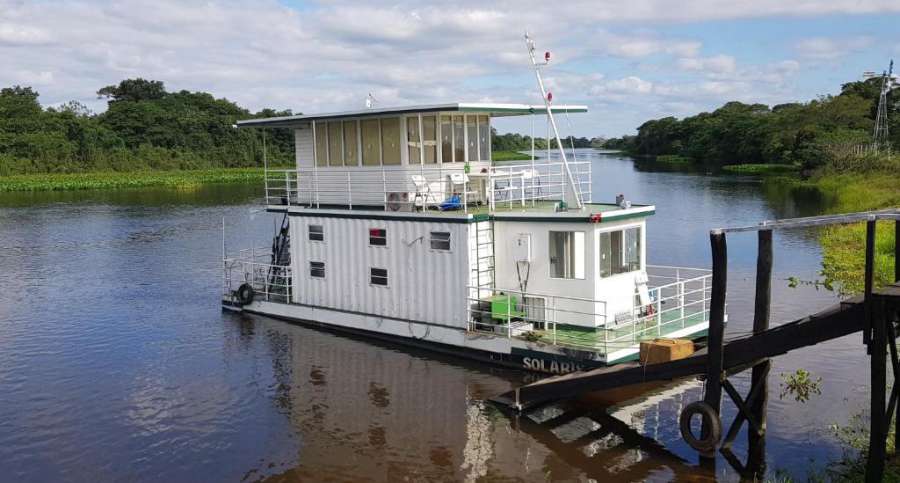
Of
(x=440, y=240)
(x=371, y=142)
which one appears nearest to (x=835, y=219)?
(x=440, y=240)

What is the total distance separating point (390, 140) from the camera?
21.2 m

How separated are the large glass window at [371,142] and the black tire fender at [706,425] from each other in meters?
10.9

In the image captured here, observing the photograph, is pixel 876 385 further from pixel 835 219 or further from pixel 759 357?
pixel 835 219

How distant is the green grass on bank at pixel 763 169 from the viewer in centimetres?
A: 8864

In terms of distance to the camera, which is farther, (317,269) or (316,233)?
(317,269)

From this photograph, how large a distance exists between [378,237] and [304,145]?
4.42 m

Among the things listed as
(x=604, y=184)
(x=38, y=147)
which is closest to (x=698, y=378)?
(x=604, y=184)

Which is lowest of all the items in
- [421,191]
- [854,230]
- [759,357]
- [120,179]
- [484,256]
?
[854,230]

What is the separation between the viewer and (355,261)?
69.9 ft

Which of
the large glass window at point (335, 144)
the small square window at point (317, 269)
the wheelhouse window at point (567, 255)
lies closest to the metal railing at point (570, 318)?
the wheelhouse window at point (567, 255)

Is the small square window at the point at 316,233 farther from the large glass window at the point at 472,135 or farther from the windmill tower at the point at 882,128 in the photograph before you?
the windmill tower at the point at 882,128

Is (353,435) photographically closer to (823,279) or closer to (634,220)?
(634,220)

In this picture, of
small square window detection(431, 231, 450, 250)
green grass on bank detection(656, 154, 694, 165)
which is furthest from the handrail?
green grass on bank detection(656, 154, 694, 165)

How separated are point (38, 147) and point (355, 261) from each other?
8404 cm
